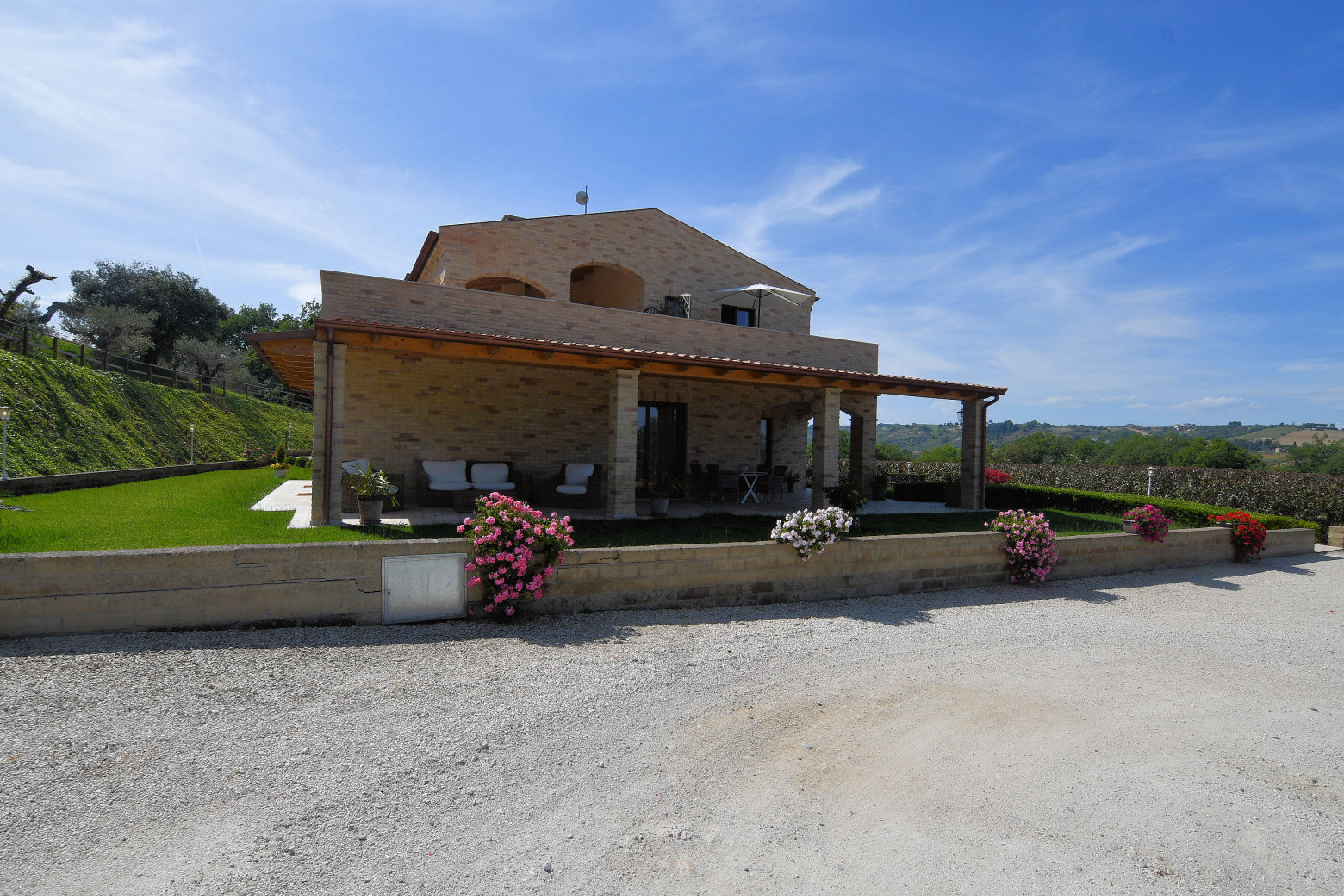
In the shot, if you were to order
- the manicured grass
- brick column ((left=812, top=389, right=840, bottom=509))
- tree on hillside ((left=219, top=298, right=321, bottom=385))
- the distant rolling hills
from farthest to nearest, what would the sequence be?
the distant rolling hills < tree on hillside ((left=219, top=298, right=321, bottom=385)) < brick column ((left=812, top=389, right=840, bottom=509)) < the manicured grass

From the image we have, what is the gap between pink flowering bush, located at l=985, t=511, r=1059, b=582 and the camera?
8320 millimetres

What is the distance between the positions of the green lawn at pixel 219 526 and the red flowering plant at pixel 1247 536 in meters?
1.64

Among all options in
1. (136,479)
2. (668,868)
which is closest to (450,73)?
(668,868)

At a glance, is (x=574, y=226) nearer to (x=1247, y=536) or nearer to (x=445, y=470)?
(x=445, y=470)

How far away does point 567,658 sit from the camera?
505 centimetres

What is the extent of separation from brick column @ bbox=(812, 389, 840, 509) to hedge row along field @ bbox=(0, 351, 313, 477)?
14403 millimetres

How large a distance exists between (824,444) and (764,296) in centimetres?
557

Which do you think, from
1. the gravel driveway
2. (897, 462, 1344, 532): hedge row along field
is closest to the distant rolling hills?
(897, 462, 1344, 532): hedge row along field

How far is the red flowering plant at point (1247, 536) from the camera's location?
10.8 metres

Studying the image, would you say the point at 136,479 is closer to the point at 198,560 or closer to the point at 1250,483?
the point at 198,560

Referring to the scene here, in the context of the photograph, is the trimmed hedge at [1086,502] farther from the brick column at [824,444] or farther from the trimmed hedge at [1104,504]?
the brick column at [824,444]

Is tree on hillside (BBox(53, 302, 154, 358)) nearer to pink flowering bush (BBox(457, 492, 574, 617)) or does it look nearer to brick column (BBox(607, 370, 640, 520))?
brick column (BBox(607, 370, 640, 520))

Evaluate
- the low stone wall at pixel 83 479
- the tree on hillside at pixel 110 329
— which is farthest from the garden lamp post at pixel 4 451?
the tree on hillside at pixel 110 329

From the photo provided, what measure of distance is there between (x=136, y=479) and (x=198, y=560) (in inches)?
471
